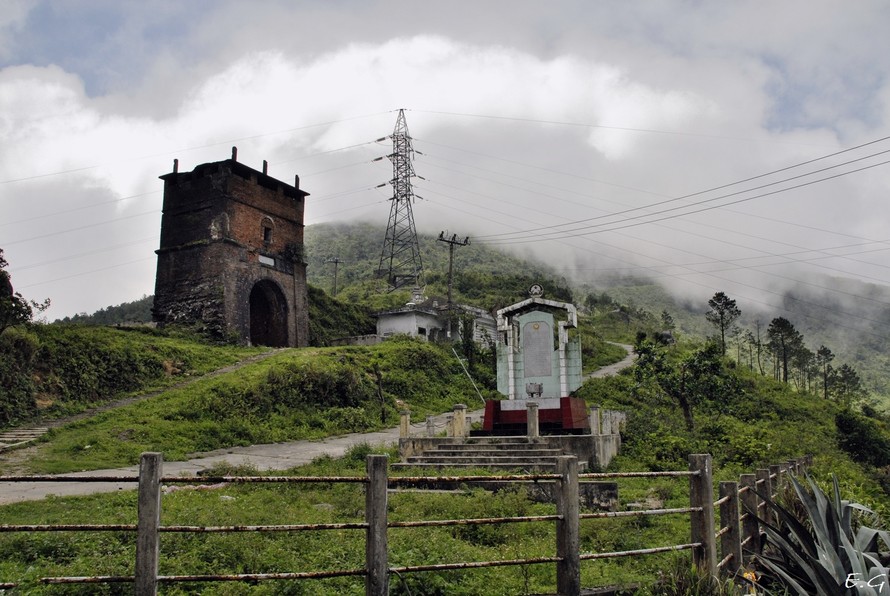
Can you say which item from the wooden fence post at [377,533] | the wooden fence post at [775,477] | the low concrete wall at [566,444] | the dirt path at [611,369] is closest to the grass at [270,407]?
the low concrete wall at [566,444]

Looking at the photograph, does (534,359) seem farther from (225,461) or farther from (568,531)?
(568,531)

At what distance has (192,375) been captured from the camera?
1036 inches

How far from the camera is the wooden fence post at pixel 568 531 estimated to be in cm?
518

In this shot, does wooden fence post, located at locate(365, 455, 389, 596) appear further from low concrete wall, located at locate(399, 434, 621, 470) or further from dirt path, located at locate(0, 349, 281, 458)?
dirt path, located at locate(0, 349, 281, 458)

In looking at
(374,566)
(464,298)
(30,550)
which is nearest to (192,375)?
(30,550)

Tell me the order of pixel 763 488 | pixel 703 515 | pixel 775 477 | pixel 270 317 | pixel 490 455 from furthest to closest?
1. pixel 270 317
2. pixel 490 455
3. pixel 775 477
4. pixel 763 488
5. pixel 703 515

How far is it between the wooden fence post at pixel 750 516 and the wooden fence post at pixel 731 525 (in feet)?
2.05

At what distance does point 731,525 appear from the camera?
6578 millimetres

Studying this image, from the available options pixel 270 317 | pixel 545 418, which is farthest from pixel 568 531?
pixel 270 317

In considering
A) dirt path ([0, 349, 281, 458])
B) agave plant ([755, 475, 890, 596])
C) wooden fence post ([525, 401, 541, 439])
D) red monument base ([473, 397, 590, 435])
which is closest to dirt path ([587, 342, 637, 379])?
Result: red monument base ([473, 397, 590, 435])

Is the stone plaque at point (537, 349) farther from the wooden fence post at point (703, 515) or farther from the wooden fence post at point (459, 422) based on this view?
the wooden fence post at point (703, 515)

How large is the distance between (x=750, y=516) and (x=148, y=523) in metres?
5.78

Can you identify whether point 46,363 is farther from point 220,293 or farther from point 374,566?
point 374,566

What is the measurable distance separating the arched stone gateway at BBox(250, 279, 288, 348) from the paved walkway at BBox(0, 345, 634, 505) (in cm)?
1535
